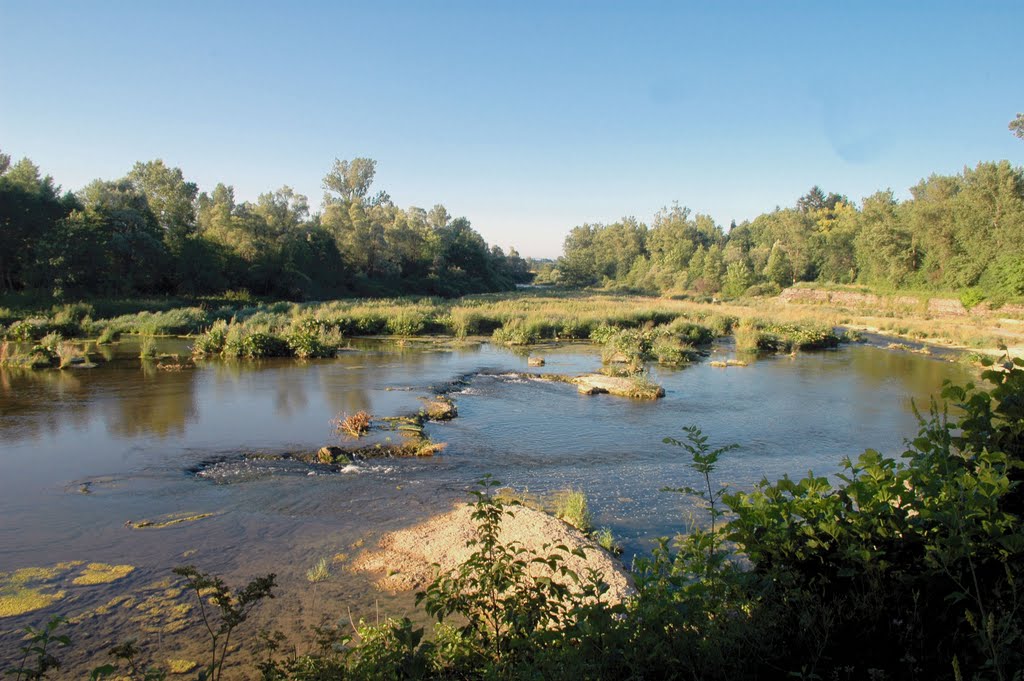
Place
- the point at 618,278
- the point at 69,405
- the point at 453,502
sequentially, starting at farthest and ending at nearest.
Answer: the point at 618,278 < the point at 69,405 < the point at 453,502

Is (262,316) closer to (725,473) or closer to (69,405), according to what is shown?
(69,405)

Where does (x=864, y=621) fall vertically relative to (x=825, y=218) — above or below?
below

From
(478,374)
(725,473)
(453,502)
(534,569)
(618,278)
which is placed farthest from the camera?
(618,278)

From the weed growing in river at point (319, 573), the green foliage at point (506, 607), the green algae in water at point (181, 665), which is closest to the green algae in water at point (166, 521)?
the weed growing in river at point (319, 573)

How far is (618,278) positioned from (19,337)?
Answer: 335 ft

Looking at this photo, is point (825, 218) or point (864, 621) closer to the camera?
point (864, 621)

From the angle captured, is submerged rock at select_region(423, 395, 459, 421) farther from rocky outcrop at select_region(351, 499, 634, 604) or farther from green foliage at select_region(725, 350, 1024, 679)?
green foliage at select_region(725, 350, 1024, 679)

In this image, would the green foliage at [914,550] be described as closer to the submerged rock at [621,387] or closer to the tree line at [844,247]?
the submerged rock at [621,387]

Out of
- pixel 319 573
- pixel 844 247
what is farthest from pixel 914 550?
pixel 844 247

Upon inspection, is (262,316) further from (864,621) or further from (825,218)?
(825,218)

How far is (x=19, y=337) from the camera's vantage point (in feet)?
89.4

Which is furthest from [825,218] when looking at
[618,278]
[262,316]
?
[262,316]

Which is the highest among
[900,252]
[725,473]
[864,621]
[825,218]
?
[825,218]

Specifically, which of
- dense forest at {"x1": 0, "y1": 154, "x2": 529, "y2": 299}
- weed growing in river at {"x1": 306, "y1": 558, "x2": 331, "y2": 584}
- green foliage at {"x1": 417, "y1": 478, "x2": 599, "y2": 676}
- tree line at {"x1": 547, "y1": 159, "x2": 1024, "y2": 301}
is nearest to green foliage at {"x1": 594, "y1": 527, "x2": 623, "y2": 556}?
weed growing in river at {"x1": 306, "y1": 558, "x2": 331, "y2": 584}
